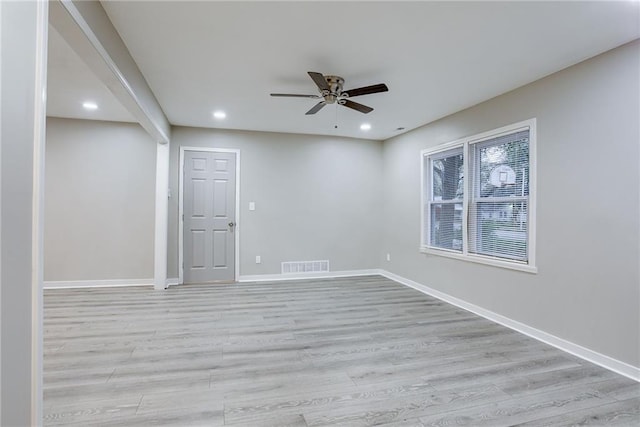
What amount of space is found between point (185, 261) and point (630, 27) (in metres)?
5.71

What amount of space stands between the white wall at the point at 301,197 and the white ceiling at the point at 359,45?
1.50 m

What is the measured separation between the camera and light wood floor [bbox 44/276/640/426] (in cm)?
190

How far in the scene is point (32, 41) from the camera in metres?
1.20

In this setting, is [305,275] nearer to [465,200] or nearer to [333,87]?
[465,200]

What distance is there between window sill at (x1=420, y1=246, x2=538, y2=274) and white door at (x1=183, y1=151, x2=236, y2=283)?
3.21 meters

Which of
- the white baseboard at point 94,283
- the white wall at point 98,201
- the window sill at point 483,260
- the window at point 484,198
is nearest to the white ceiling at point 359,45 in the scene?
the window at point 484,198

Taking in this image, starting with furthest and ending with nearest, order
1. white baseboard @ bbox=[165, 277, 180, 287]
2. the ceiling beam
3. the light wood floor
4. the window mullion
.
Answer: white baseboard @ bbox=[165, 277, 180, 287] → the window mullion → the light wood floor → the ceiling beam

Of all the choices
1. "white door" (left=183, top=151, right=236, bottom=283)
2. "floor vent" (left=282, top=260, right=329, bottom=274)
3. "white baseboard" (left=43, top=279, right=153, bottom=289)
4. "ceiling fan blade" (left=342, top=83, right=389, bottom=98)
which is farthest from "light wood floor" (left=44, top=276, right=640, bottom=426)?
"ceiling fan blade" (left=342, top=83, right=389, bottom=98)

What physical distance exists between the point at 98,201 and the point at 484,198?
18.2 ft

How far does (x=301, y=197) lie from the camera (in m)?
5.64

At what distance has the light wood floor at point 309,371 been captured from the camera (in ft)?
6.24

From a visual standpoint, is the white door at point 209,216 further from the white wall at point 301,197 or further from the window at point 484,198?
the window at point 484,198

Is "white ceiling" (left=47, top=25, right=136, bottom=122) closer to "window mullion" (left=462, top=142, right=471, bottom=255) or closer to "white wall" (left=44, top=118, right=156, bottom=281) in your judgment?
"white wall" (left=44, top=118, right=156, bottom=281)

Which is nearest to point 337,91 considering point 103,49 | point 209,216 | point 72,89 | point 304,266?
point 103,49
